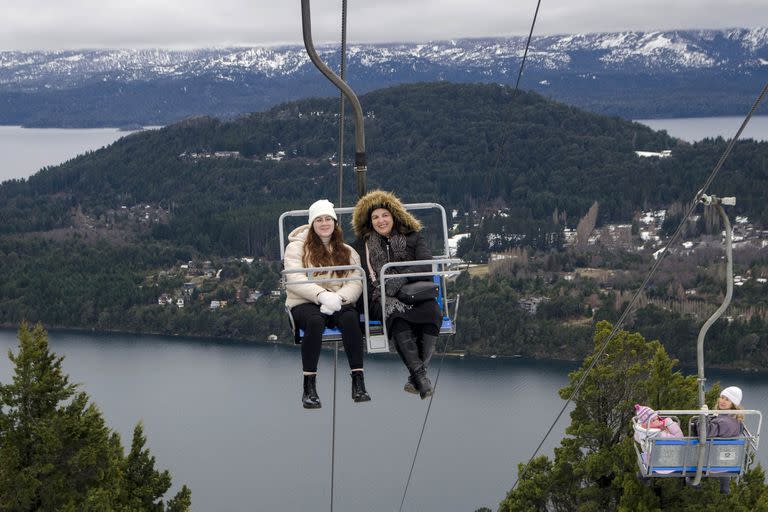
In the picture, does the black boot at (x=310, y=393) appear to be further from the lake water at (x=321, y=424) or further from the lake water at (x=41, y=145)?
the lake water at (x=41, y=145)

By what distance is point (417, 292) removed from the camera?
6.18m

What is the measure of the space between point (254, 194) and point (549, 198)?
26008 mm

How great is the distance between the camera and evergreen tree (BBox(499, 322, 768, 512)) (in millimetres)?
11734

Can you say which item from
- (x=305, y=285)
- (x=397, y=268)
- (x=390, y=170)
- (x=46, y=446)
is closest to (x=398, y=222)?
(x=397, y=268)

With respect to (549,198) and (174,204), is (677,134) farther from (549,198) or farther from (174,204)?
(174,204)

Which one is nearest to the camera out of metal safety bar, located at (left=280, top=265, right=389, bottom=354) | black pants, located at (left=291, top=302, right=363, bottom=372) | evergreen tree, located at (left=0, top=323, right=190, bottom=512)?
metal safety bar, located at (left=280, top=265, right=389, bottom=354)

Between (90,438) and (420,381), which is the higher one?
(420,381)

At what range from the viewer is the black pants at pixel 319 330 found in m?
5.98

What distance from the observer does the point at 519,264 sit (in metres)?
70.7

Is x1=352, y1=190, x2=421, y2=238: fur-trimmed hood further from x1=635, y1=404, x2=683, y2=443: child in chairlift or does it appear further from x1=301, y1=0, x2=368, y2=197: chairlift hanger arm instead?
x1=635, y1=404, x2=683, y2=443: child in chairlift

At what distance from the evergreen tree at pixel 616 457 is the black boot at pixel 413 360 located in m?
6.20

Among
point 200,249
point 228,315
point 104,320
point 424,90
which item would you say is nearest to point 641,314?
point 228,315

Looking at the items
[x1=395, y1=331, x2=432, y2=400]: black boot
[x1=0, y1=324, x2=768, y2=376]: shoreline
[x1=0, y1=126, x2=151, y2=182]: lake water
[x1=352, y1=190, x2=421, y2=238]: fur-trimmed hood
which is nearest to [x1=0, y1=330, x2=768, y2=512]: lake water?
[x1=0, y1=324, x2=768, y2=376]: shoreline

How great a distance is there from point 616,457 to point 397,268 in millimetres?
7017
